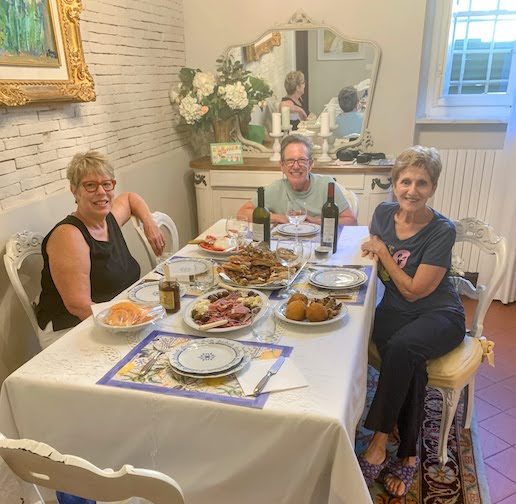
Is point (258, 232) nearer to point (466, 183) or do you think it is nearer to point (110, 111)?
point (110, 111)

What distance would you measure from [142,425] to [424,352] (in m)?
1.00

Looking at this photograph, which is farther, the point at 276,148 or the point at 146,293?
the point at 276,148

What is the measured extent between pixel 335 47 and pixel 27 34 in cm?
197

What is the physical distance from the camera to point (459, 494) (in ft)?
5.67

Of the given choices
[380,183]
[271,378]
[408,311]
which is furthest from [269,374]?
[380,183]

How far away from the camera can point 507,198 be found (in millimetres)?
3031

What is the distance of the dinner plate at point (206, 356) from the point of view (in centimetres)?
115

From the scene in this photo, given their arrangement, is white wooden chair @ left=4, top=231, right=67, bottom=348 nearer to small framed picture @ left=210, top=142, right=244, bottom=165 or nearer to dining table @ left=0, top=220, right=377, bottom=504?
dining table @ left=0, top=220, right=377, bottom=504

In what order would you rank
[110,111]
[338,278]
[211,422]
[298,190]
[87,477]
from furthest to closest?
1. [110,111]
2. [298,190]
3. [338,278]
4. [211,422]
5. [87,477]

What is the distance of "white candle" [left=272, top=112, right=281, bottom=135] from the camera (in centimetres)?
322

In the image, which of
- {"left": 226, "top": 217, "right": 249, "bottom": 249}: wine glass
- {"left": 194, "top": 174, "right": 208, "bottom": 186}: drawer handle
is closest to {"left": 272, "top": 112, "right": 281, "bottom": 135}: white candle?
{"left": 194, "top": 174, "right": 208, "bottom": 186}: drawer handle

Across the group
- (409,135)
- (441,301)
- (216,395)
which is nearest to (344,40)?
(409,135)

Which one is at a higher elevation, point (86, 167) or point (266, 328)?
point (86, 167)

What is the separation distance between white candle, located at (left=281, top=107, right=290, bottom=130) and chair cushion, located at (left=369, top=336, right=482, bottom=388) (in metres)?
2.09
